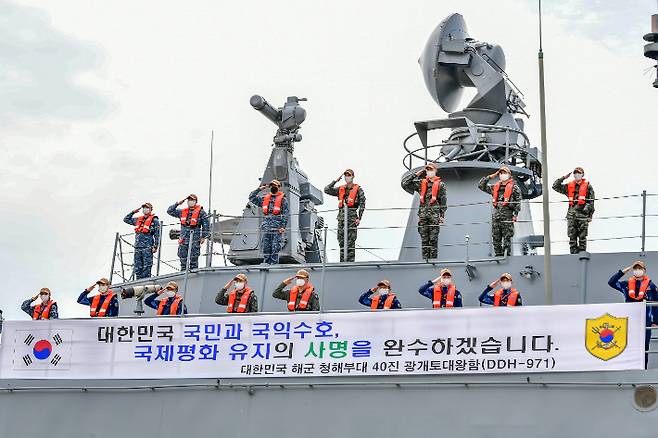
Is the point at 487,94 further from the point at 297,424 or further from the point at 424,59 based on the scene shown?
the point at 297,424

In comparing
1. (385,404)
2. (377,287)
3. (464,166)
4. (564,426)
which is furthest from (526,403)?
(464,166)

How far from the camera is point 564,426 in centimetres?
1376

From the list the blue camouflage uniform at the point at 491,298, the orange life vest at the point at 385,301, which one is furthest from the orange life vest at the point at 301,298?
the blue camouflage uniform at the point at 491,298

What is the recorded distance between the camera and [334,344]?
14.8 metres

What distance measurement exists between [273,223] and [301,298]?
2.52m

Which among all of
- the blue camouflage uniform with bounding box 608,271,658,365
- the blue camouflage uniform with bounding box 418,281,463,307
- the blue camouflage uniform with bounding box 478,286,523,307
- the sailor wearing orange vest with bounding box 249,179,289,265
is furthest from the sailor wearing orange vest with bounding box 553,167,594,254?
the sailor wearing orange vest with bounding box 249,179,289,265

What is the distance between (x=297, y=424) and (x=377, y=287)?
2.20 meters

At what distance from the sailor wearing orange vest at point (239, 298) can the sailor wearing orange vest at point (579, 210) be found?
4409 millimetres

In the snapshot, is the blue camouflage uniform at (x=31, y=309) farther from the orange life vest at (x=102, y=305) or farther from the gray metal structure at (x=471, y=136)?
the gray metal structure at (x=471, y=136)

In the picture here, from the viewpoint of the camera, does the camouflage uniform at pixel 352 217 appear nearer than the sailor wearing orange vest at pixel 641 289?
No

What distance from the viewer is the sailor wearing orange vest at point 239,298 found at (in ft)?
52.2

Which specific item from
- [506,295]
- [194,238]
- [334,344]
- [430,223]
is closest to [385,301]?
[334,344]

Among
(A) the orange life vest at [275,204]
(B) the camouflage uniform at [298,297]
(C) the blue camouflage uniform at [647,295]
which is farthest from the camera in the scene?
(A) the orange life vest at [275,204]

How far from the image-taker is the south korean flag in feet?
52.2
